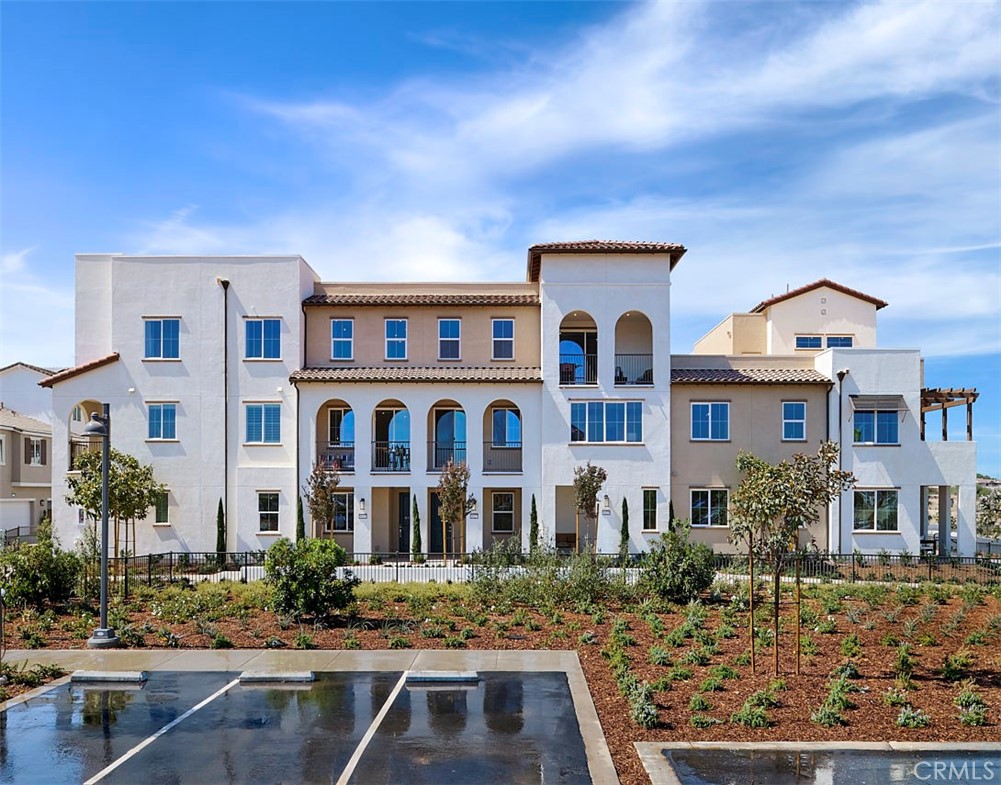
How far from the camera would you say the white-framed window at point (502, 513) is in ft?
114

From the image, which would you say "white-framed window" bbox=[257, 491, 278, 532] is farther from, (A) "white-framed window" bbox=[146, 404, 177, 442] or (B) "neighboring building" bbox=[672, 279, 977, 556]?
(B) "neighboring building" bbox=[672, 279, 977, 556]

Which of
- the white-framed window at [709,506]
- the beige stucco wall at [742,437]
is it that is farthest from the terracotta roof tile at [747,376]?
the white-framed window at [709,506]

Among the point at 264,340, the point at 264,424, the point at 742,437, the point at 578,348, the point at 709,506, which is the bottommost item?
the point at 709,506

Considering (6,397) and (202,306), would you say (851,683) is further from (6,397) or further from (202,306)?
(6,397)

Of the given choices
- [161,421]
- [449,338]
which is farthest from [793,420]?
[161,421]

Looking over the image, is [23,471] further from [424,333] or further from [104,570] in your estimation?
[104,570]

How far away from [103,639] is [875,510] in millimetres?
26826

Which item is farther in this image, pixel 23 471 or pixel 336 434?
pixel 23 471

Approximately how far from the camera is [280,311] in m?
33.1

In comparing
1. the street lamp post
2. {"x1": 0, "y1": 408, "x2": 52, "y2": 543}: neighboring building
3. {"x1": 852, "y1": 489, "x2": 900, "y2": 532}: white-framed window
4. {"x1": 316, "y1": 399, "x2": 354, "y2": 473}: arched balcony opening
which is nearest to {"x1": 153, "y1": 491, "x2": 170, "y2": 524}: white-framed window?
{"x1": 316, "y1": 399, "x2": 354, "y2": 473}: arched balcony opening

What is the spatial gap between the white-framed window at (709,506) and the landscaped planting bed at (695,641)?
30.7 feet

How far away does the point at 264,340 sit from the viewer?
33.1m

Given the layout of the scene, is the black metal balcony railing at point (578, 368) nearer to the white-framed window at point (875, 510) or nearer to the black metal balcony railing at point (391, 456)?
the black metal balcony railing at point (391, 456)

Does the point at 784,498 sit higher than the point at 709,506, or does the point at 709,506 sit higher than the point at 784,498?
the point at 784,498
